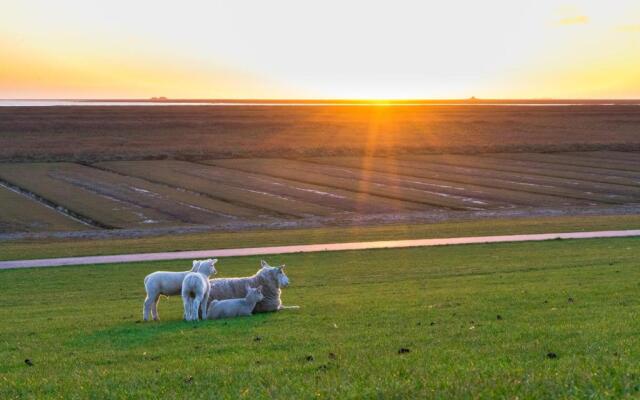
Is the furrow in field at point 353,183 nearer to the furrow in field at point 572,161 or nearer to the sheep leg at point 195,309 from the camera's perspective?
the furrow in field at point 572,161

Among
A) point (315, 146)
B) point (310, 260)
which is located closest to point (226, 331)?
point (310, 260)

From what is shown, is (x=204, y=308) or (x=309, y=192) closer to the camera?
(x=204, y=308)

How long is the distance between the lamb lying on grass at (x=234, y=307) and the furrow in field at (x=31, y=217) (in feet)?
91.2

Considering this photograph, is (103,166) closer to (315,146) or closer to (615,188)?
(315,146)

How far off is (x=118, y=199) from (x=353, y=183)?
55.0 ft

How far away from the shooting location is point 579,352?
1205cm

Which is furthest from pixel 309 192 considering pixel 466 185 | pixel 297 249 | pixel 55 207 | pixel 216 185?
pixel 297 249

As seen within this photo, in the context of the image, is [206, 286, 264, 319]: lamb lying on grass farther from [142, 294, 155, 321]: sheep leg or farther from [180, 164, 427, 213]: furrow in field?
[180, 164, 427, 213]: furrow in field

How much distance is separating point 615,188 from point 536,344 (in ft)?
166

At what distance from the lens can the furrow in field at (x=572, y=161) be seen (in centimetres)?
7412

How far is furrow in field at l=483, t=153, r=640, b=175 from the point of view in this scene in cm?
7412

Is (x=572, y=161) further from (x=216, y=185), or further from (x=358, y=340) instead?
(x=358, y=340)

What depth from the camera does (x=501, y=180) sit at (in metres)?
66.0

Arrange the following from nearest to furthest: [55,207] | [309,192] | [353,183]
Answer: [55,207], [309,192], [353,183]
